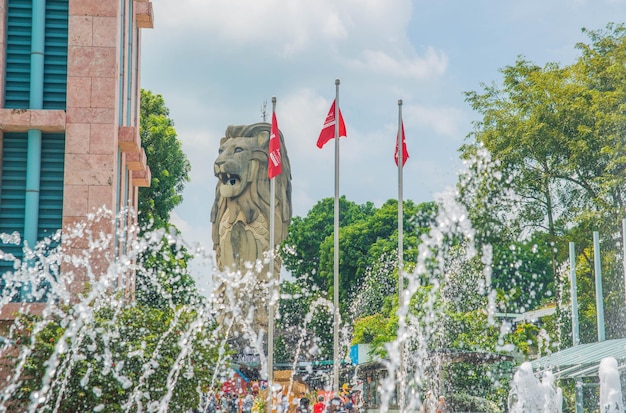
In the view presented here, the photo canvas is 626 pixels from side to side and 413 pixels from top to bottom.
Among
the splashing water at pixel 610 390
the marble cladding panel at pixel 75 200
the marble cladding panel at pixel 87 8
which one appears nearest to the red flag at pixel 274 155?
the marble cladding panel at pixel 87 8

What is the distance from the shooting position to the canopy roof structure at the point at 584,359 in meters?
21.7

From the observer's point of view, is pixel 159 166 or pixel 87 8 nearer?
pixel 87 8

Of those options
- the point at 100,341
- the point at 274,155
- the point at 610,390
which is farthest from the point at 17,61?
the point at 610,390

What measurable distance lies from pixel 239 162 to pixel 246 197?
2000mm

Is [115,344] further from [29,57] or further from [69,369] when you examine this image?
[29,57]

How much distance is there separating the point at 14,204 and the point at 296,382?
1856 centimetres

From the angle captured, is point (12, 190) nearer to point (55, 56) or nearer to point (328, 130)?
point (55, 56)

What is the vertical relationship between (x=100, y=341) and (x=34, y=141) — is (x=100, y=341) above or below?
below

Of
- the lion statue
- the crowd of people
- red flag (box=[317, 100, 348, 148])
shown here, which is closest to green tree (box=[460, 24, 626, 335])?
the crowd of people

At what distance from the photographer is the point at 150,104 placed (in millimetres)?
42500

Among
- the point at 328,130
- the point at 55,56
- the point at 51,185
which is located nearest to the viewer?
the point at 51,185

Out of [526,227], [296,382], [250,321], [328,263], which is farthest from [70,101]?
[328,263]

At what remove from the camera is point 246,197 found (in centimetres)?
5550

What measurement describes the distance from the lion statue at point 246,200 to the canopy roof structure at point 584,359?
30347 millimetres
